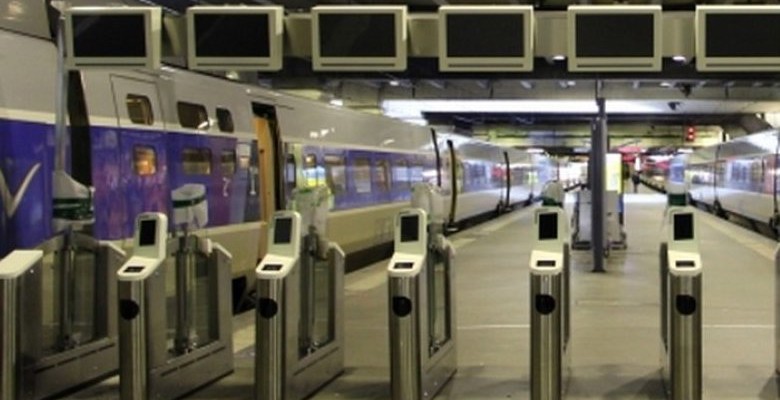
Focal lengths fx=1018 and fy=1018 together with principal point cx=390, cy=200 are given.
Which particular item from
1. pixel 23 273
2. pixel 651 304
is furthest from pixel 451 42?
pixel 651 304

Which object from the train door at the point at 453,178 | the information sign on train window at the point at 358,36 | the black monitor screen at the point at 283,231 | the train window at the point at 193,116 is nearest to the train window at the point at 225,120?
the train window at the point at 193,116

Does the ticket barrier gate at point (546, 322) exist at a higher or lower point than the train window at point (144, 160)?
lower

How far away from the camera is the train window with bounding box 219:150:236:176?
40.0 feet

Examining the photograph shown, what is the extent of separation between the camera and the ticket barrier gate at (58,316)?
6820 mm

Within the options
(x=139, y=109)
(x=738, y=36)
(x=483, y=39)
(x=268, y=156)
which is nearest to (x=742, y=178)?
(x=268, y=156)

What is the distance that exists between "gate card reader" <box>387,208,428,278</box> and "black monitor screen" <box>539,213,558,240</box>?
85 cm

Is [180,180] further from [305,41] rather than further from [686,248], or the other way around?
[686,248]

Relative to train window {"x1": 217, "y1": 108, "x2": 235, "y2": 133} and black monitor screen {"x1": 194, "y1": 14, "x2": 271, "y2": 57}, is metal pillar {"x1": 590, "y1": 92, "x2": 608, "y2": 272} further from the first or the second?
black monitor screen {"x1": 194, "y1": 14, "x2": 271, "y2": 57}

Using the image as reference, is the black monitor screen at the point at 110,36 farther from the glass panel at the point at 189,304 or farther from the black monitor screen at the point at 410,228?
the black monitor screen at the point at 410,228

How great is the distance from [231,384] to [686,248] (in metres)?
3.76

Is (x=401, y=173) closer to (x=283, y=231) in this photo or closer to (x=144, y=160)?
(x=144, y=160)

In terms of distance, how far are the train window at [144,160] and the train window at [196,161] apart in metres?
0.71

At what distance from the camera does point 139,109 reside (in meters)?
10.3

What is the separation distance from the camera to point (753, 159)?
27609 millimetres
